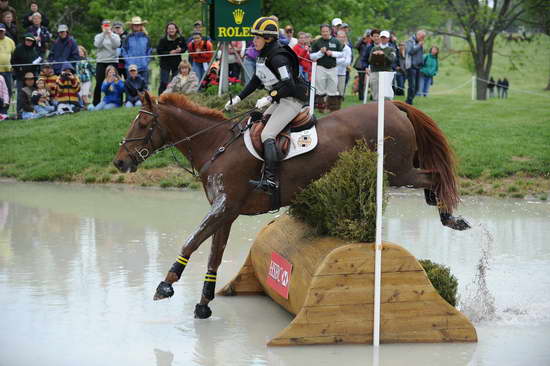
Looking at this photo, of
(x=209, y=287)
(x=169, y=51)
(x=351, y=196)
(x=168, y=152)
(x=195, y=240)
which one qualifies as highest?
(x=169, y=51)

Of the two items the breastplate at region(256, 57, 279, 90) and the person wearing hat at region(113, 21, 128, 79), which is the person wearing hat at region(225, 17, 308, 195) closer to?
the breastplate at region(256, 57, 279, 90)

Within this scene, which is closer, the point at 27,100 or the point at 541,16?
the point at 27,100

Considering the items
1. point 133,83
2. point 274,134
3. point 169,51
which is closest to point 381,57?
point 169,51

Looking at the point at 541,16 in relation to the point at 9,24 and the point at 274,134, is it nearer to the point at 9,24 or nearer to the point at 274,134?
the point at 9,24

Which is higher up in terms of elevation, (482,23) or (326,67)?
(482,23)

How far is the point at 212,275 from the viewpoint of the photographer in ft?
30.0

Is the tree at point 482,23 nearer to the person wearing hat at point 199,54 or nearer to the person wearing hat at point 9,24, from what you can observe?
the person wearing hat at point 199,54

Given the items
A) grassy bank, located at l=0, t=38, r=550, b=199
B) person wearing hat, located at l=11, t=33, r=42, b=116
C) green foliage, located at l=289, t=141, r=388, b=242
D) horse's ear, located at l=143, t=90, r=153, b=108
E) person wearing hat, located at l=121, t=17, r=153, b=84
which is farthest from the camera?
person wearing hat, located at l=121, t=17, r=153, b=84

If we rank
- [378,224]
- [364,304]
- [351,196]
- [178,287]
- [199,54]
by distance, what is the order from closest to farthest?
[378,224]
[364,304]
[351,196]
[178,287]
[199,54]

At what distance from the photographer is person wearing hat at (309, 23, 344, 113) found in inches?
812

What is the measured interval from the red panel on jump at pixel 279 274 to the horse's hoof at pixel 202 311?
2.44 feet

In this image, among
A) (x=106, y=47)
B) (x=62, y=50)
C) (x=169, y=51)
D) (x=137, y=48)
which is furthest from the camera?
(x=62, y=50)

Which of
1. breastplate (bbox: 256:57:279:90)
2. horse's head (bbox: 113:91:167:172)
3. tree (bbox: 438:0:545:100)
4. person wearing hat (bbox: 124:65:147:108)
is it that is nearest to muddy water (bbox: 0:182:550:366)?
horse's head (bbox: 113:91:167:172)

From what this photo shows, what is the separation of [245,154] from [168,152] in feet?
31.9
